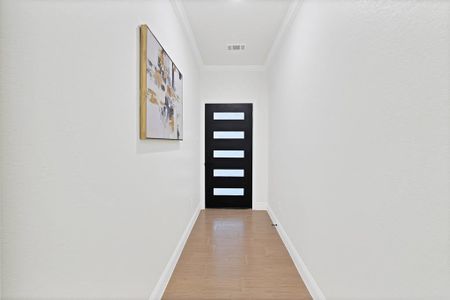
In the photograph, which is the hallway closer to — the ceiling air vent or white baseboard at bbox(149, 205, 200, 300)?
white baseboard at bbox(149, 205, 200, 300)

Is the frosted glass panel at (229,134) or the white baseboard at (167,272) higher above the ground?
the frosted glass panel at (229,134)

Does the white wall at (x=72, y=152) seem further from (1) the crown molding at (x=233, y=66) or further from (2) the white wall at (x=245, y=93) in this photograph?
(2) the white wall at (x=245, y=93)

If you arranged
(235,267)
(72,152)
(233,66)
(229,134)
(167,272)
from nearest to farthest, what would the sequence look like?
1. (72,152)
2. (167,272)
3. (235,267)
4. (233,66)
5. (229,134)

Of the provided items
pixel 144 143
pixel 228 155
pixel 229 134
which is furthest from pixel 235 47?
pixel 144 143

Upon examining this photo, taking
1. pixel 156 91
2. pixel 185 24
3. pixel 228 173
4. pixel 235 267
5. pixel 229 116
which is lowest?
pixel 235 267

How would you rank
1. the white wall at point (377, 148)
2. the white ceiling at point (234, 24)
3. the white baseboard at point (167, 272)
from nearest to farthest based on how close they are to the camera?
the white wall at point (377, 148) < the white baseboard at point (167, 272) < the white ceiling at point (234, 24)

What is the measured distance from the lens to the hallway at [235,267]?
228 cm

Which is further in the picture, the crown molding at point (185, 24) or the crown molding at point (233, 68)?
the crown molding at point (233, 68)

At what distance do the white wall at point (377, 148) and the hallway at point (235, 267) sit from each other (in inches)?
15.9

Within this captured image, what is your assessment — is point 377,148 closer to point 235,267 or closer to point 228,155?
point 235,267

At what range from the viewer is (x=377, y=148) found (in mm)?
1221

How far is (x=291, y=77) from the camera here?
3.07 metres

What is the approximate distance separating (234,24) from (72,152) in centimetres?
290

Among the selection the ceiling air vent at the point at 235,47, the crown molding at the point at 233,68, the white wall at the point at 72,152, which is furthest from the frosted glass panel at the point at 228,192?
the white wall at the point at 72,152
